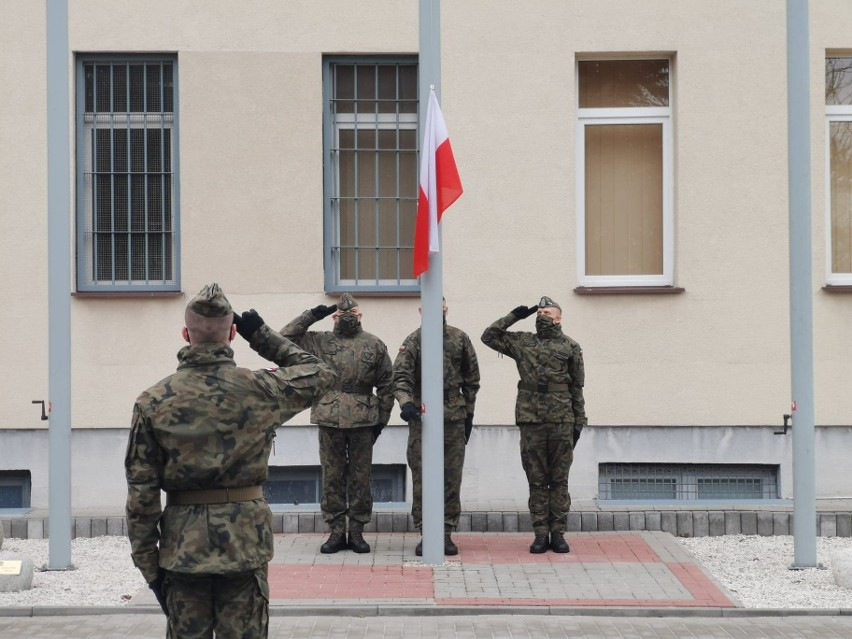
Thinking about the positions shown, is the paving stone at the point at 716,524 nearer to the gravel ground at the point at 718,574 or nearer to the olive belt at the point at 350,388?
the gravel ground at the point at 718,574

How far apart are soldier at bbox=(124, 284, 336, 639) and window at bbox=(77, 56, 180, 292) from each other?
7.24 meters

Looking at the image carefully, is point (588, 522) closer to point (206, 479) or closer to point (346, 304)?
point (346, 304)

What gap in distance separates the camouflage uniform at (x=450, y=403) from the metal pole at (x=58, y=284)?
2.52 metres

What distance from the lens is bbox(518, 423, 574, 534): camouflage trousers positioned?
400 inches

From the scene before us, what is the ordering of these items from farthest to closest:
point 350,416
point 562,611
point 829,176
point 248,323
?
point 829,176 < point 350,416 < point 562,611 < point 248,323

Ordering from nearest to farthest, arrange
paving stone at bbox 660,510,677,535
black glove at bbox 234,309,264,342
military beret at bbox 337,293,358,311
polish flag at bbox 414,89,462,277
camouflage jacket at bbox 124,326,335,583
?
1. camouflage jacket at bbox 124,326,335,583
2. black glove at bbox 234,309,264,342
3. polish flag at bbox 414,89,462,277
4. military beret at bbox 337,293,358,311
5. paving stone at bbox 660,510,677,535

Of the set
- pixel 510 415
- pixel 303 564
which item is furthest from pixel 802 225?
pixel 303 564

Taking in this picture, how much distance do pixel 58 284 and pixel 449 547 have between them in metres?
3.60

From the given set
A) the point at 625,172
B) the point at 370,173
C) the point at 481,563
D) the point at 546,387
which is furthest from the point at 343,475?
the point at 625,172

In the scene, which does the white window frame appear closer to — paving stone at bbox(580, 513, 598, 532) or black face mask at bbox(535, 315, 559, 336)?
paving stone at bbox(580, 513, 598, 532)

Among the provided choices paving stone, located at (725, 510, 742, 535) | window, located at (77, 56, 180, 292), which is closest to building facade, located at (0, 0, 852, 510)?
window, located at (77, 56, 180, 292)

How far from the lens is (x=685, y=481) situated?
1219cm

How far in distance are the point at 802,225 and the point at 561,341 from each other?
205 cm

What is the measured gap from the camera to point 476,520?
11148 millimetres
